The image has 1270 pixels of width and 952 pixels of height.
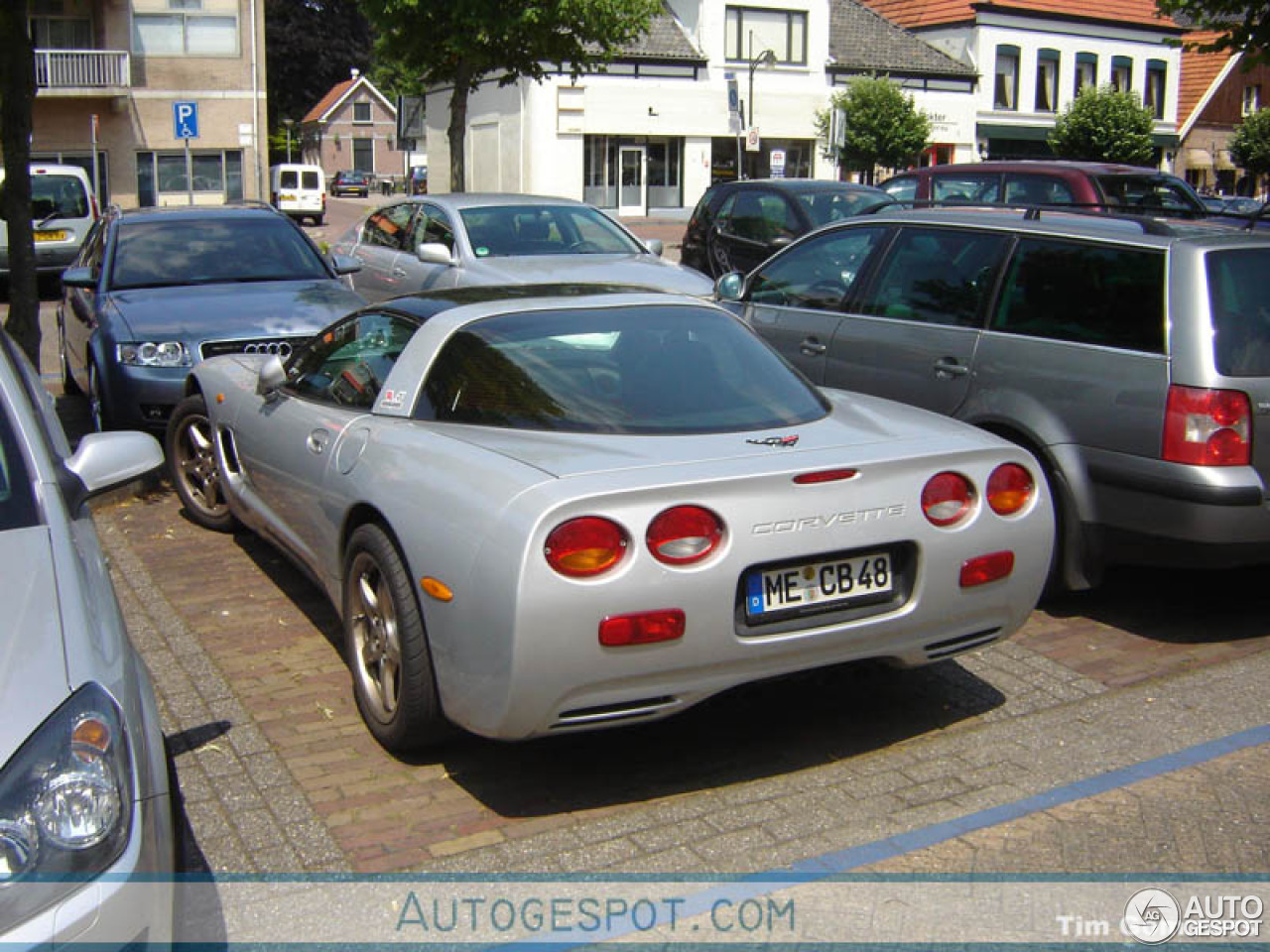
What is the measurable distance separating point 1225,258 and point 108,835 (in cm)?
479

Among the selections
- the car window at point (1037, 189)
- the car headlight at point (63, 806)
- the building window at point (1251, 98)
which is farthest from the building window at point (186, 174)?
the building window at point (1251, 98)

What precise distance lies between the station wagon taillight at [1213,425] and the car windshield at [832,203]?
9.10 m

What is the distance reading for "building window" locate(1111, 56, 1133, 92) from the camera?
172ft

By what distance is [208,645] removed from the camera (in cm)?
548

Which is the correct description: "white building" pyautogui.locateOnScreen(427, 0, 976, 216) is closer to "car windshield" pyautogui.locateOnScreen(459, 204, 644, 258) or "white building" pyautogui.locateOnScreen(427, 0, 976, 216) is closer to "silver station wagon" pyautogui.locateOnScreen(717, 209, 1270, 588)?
"car windshield" pyautogui.locateOnScreen(459, 204, 644, 258)

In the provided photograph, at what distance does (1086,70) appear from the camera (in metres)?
51.8

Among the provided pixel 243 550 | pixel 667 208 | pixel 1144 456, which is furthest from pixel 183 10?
pixel 1144 456

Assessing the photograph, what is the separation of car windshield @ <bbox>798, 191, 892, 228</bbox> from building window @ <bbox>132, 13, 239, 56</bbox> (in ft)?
91.6

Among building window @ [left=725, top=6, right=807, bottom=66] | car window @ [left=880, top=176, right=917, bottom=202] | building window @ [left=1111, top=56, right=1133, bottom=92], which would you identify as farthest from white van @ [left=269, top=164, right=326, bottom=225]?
car window @ [left=880, top=176, right=917, bottom=202]

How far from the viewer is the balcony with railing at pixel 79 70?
120 ft

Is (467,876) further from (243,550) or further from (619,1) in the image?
(619,1)

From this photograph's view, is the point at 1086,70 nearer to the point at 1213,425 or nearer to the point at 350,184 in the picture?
the point at 350,184

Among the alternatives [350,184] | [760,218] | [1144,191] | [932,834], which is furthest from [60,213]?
[350,184]

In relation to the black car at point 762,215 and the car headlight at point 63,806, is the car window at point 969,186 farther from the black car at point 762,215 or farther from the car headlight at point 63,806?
the car headlight at point 63,806
